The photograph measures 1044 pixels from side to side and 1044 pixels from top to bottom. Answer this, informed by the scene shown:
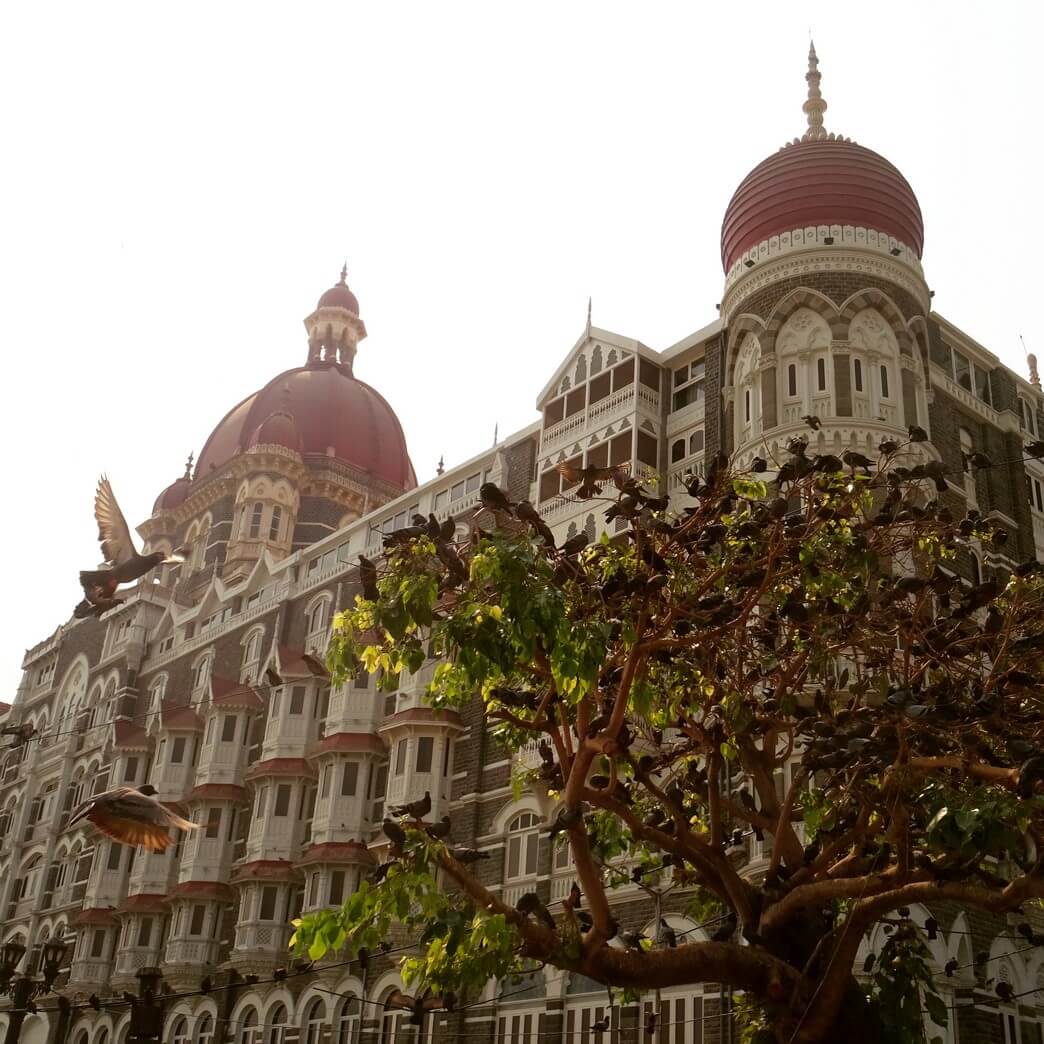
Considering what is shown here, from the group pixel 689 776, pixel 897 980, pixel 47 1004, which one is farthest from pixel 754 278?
pixel 47 1004

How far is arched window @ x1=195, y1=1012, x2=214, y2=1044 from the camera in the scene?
108 feet

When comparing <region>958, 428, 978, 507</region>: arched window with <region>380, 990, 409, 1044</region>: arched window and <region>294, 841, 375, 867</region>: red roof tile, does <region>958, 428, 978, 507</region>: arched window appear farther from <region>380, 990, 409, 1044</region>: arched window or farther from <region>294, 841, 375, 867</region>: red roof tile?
<region>380, 990, 409, 1044</region>: arched window

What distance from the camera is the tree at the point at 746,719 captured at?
10727mm

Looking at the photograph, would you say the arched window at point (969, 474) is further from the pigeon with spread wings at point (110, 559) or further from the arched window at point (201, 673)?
the arched window at point (201, 673)

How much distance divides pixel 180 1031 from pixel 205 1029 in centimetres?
114

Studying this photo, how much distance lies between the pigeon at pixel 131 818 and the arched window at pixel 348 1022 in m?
18.1

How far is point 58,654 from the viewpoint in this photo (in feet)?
166

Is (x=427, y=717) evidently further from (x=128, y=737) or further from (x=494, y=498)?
(x=494, y=498)

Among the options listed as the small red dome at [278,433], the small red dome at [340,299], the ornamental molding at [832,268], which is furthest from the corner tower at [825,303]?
the small red dome at [340,299]

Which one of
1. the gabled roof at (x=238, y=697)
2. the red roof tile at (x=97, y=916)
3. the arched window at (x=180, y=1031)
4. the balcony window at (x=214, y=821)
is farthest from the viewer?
the red roof tile at (x=97, y=916)

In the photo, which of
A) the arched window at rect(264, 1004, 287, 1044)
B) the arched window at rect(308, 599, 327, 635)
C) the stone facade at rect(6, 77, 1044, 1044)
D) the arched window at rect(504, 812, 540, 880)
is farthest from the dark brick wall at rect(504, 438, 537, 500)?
the arched window at rect(264, 1004, 287, 1044)

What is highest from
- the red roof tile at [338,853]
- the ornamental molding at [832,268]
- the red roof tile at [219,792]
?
the ornamental molding at [832,268]

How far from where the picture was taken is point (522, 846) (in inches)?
1084

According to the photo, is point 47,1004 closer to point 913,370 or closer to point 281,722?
point 281,722
